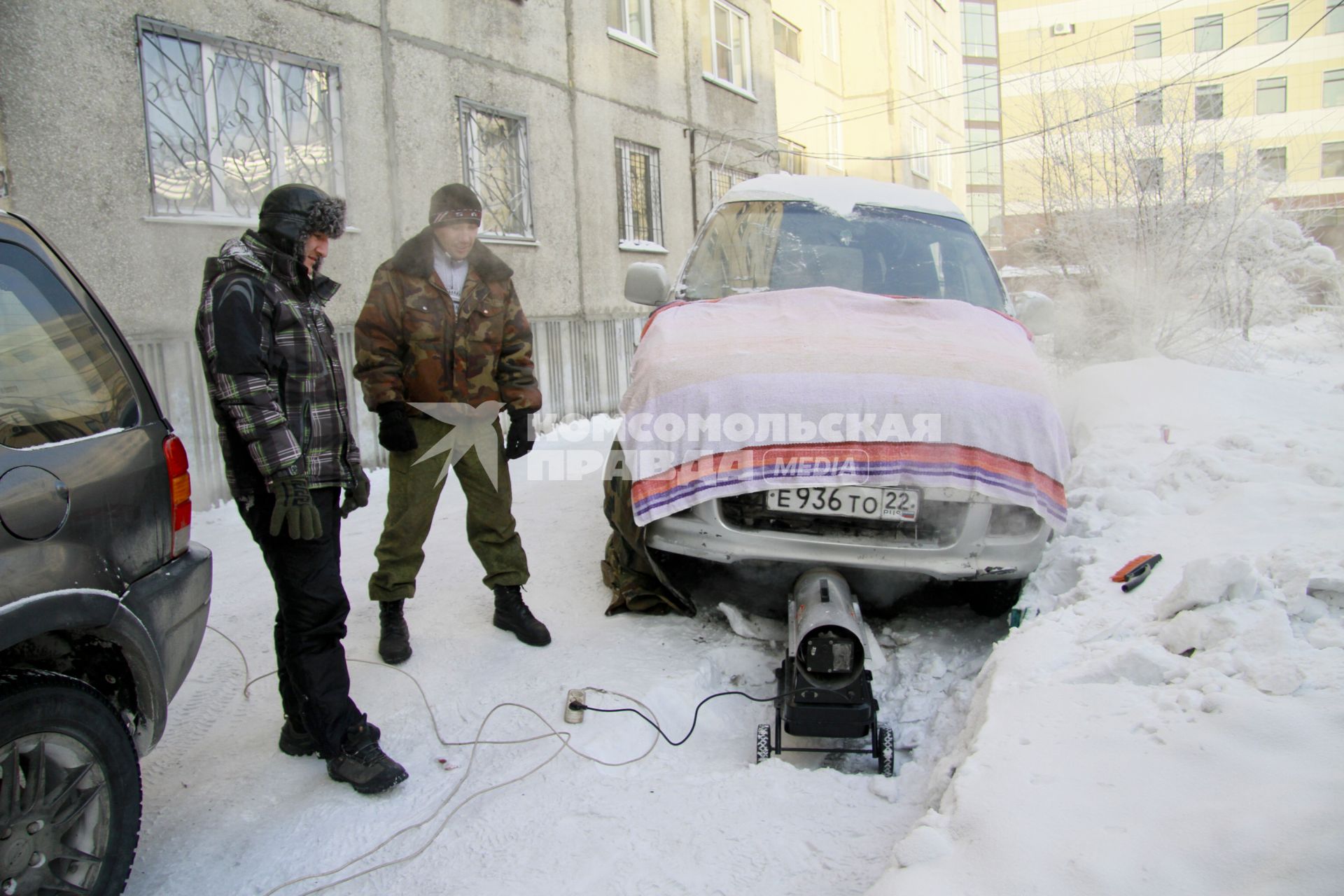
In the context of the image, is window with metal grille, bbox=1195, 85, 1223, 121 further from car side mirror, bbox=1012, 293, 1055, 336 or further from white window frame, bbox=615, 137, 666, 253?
car side mirror, bbox=1012, 293, 1055, 336

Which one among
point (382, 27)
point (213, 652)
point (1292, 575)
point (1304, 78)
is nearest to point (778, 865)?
point (1292, 575)

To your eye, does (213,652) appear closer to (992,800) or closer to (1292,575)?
(992,800)

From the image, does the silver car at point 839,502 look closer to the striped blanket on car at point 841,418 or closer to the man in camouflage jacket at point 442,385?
→ the striped blanket on car at point 841,418

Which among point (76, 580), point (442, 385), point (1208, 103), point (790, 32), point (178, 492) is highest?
point (790, 32)

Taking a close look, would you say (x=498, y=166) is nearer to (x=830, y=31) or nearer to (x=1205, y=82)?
(x=1205, y=82)

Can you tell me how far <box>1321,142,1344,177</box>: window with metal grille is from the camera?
107 ft

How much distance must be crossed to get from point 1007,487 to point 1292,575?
2.84 ft

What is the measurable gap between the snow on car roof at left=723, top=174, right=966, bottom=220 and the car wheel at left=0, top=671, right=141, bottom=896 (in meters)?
3.88

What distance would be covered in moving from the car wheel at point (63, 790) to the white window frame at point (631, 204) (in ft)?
32.2

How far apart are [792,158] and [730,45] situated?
441 cm

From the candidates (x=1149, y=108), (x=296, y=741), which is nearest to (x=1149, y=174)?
(x=1149, y=108)

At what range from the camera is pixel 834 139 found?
23828mm

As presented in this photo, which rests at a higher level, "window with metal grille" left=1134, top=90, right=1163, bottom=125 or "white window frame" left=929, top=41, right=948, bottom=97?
"white window frame" left=929, top=41, right=948, bottom=97

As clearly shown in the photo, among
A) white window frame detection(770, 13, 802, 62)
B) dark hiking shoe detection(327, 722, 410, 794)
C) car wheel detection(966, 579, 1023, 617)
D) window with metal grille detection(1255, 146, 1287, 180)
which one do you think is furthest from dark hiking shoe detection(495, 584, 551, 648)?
white window frame detection(770, 13, 802, 62)
